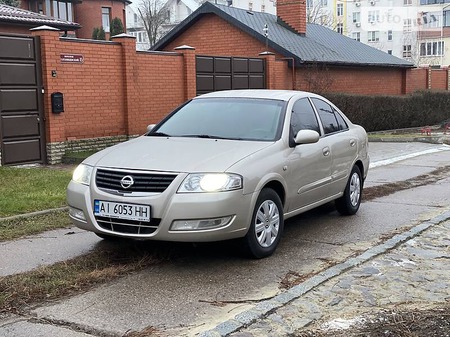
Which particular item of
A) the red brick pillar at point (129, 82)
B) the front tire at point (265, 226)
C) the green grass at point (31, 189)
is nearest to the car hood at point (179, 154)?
the front tire at point (265, 226)

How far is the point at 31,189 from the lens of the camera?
9398mm

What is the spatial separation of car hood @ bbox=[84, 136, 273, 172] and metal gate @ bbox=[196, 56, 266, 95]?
10.8 meters

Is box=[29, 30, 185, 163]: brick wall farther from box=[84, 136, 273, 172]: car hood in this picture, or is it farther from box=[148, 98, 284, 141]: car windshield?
box=[84, 136, 273, 172]: car hood

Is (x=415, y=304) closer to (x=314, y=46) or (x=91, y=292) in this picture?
(x=91, y=292)

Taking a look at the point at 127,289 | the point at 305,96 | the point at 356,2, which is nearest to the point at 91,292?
the point at 127,289

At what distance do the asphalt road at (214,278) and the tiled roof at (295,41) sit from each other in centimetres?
1423

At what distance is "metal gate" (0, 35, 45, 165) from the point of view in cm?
1175

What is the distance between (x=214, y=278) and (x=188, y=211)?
0.64m

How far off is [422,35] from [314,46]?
52296mm

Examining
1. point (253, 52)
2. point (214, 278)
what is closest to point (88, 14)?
point (253, 52)

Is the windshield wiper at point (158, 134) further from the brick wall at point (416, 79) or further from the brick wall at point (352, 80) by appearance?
the brick wall at point (416, 79)

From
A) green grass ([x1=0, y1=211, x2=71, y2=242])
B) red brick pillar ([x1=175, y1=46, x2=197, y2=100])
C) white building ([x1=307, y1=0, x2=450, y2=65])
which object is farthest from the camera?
white building ([x1=307, y1=0, x2=450, y2=65])

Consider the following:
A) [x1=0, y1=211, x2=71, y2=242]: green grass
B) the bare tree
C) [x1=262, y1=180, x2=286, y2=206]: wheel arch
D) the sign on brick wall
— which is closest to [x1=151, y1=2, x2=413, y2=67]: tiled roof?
the sign on brick wall

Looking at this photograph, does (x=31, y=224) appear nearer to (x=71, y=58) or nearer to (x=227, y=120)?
(x=227, y=120)
